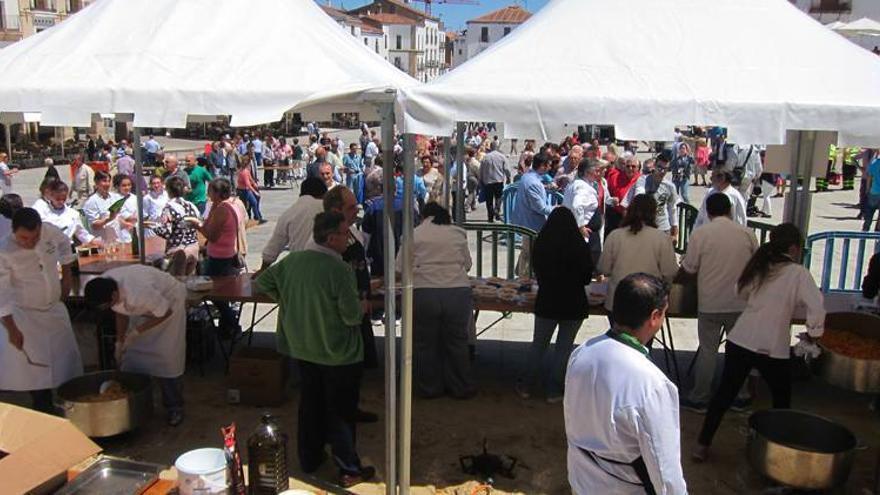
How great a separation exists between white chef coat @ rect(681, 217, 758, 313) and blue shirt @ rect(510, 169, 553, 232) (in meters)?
4.02

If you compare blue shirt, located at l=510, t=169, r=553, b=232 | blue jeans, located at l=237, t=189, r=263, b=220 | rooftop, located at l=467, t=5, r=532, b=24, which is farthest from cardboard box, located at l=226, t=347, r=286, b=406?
rooftop, located at l=467, t=5, r=532, b=24

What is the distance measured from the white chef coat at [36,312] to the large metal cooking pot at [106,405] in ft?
0.48

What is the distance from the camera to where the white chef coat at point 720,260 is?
17.1ft

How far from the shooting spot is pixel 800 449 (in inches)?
165

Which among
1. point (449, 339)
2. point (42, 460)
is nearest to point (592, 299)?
point (449, 339)

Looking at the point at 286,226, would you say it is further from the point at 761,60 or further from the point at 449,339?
the point at 761,60

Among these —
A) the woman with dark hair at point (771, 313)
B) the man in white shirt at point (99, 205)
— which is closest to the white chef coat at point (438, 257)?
the woman with dark hair at point (771, 313)

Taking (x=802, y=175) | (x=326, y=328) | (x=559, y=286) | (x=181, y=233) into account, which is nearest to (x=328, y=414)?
(x=326, y=328)

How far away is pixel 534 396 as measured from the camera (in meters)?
6.05

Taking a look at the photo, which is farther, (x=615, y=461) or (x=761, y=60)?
(x=761, y=60)

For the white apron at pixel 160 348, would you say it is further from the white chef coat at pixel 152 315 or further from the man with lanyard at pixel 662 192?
the man with lanyard at pixel 662 192

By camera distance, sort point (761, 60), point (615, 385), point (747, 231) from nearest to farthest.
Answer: point (615, 385)
point (761, 60)
point (747, 231)

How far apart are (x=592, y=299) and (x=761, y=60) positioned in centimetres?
252

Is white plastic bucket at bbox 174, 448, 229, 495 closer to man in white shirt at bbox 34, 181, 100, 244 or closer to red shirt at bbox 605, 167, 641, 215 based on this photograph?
man in white shirt at bbox 34, 181, 100, 244
